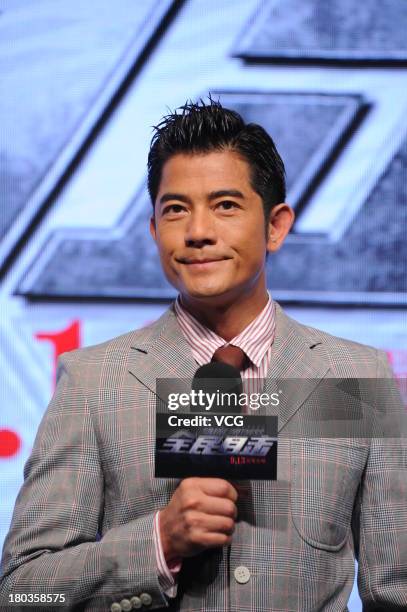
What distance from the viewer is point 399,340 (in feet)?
7.61

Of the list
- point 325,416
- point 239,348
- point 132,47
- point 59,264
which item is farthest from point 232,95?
point 325,416

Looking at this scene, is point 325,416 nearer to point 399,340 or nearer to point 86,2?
point 399,340

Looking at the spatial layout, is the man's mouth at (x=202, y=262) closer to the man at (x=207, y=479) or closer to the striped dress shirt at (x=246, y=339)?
the man at (x=207, y=479)

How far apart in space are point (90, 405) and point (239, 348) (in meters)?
0.25

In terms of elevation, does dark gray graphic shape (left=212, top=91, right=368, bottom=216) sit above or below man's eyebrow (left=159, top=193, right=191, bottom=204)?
above

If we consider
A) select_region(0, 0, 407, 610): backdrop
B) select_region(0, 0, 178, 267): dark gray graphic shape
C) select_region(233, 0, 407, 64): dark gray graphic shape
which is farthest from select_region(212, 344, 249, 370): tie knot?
select_region(233, 0, 407, 64): dark gray graphic shape

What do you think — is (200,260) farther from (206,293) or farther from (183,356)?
(183,356)

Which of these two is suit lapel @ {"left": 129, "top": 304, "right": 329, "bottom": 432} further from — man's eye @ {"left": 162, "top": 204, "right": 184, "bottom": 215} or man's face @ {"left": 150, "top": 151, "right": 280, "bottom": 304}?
man's eye @ {"left": 162, "top": 204, "right": 184, "bottom": 215}

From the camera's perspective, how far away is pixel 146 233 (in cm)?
234

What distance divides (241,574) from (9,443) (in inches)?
42.0

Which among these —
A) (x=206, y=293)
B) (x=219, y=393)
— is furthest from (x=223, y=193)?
(x=219, y=393)

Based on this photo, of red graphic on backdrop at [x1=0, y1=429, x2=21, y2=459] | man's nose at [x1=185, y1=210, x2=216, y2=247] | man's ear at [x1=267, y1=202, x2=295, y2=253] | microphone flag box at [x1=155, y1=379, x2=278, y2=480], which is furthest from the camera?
red graphic on backdrop at [x1=0, y1=429, x2=21, y2=459]

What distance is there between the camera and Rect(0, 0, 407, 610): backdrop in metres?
2.32

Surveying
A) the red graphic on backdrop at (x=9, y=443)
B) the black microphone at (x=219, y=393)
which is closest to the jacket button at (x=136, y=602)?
the black microphone at (x=219, y=393)
